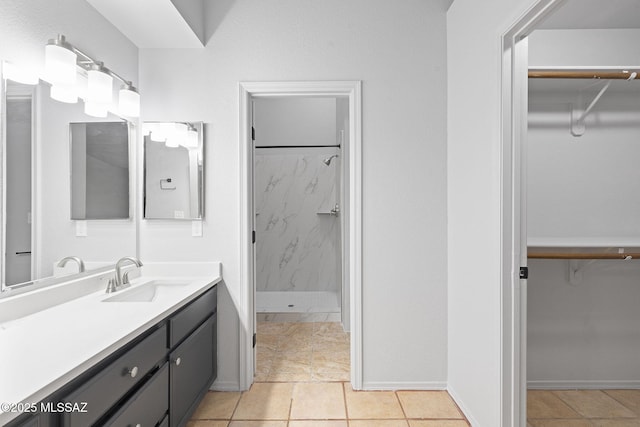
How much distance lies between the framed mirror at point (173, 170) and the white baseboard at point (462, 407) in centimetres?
197

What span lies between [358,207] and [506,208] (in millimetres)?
904

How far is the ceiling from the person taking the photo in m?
1.84

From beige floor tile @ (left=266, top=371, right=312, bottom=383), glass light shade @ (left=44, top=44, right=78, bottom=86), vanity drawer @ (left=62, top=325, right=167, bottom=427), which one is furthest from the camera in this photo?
beige floor tile @ (left=266, top=371, right=312, bottom=383)

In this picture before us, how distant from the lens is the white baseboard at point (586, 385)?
2.18 m

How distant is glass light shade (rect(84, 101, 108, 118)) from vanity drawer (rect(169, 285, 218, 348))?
45.3 inches

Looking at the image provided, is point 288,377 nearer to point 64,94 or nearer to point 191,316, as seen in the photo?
point 191,316

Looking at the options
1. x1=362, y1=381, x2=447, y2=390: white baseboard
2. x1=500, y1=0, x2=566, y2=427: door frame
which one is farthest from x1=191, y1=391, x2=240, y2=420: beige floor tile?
x1=500, y1=0, x2=566, y2=427: door frame

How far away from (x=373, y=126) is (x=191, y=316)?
159 cm

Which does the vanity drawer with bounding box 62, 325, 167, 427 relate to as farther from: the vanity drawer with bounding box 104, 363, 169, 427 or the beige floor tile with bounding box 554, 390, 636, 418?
the beige floor tile with bounding box 554, 390, 636, 418

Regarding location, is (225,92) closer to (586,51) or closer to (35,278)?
(35,278)

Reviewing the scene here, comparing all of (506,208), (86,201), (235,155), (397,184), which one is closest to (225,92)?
(235,155)

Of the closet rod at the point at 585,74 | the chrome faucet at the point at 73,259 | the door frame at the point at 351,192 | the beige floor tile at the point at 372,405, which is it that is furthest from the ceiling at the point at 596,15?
the chrome faucet at the point at 73,259

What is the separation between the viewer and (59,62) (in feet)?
5.01

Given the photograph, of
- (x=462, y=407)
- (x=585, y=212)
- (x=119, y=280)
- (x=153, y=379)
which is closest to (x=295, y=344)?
(x=462, y=407)
